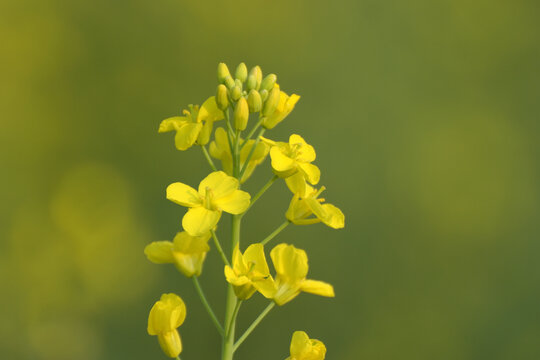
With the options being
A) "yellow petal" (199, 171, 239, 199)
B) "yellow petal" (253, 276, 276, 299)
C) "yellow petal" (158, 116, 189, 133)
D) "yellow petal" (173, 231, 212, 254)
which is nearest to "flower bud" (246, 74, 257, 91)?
"yellow petal" (158, 116, 189, 133)

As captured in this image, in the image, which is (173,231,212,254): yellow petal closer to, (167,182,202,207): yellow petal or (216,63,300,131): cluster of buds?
(167,182,202,207): yellow petal

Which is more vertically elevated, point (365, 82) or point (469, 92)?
point (365, 82)

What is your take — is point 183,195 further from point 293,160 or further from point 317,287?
point 317,287

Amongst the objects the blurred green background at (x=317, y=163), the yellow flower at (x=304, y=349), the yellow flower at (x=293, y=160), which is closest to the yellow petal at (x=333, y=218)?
the yellow flower at (x=293, y=160)

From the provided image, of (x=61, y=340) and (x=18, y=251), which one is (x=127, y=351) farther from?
(x=18, y=251)

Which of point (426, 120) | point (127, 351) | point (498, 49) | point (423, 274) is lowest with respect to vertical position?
point (423, 274)

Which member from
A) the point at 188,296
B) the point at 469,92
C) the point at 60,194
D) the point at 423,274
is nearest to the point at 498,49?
the point at 469,92
